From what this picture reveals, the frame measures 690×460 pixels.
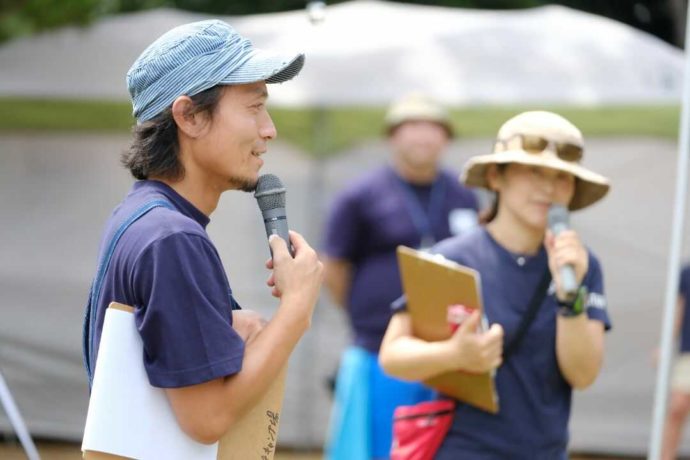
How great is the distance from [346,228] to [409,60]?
8.50 ft

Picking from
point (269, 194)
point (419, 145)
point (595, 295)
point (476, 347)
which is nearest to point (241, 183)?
point (269, 194)

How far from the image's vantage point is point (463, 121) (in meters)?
9.30

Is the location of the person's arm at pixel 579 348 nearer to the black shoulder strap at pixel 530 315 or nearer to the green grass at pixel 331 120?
the black shoulder strap at pixel 530 315

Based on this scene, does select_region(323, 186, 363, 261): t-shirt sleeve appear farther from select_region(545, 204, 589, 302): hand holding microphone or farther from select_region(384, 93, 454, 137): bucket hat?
select_region(545, 204, 589, 302): hand holding microphone

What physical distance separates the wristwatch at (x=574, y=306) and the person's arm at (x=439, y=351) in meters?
0.18

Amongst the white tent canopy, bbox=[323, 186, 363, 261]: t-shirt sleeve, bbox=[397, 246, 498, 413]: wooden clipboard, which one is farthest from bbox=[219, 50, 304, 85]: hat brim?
the white tent canopy

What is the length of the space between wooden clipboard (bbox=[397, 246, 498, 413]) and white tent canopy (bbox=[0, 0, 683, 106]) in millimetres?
4852

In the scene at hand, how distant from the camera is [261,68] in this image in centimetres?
273

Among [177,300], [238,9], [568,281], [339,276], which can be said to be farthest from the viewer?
[238,9]

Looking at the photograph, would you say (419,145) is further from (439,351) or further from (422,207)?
(439,351)

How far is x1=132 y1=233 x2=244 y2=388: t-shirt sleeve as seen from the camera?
8.23 ft

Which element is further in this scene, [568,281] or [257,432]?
[568,281]

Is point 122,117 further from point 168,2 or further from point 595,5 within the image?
point 595,5

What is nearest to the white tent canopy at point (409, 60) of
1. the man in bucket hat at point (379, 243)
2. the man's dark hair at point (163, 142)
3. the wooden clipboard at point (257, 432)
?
the man in bucket hat at point (379, 243)
